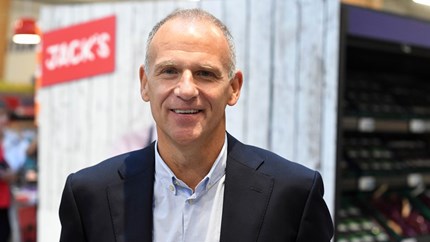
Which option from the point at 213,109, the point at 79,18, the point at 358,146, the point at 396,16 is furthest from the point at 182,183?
the point at 358,146

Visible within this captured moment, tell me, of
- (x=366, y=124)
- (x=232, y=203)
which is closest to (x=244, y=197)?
(x=232, y=203)

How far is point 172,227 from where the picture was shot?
142cm

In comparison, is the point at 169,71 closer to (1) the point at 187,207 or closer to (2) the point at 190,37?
(2) the point at 190,37

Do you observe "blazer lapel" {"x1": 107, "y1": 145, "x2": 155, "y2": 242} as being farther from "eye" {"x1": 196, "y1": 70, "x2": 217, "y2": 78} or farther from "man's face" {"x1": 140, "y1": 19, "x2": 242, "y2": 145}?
"eye" {"x1": 196, "y1": 70, "x2": 217, "y2": 78}

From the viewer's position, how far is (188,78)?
4.33 ft

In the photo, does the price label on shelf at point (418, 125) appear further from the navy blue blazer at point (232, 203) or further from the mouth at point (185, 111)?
the mouth at point (185, 111)

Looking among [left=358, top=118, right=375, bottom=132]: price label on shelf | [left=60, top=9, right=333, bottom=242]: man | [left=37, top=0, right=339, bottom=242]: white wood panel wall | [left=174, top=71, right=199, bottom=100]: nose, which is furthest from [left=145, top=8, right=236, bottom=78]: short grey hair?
[left=358, top=118, right=375, bottom=132]: price label on shelf

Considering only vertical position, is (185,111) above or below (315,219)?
above

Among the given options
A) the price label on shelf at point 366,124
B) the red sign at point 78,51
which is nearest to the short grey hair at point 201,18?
the red sign at point 78,51

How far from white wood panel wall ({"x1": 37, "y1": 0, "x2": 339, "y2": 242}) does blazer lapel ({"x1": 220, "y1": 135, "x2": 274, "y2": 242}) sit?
1473 mm

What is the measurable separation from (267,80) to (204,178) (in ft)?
5.57

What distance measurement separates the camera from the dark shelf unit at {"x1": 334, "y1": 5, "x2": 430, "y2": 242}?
132 inches

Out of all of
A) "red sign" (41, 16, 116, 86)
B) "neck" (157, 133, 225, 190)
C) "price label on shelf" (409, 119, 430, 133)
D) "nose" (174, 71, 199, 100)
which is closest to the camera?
"nose" (174, 71, 199, 100)

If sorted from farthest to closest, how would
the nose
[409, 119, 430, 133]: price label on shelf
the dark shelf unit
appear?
[409, 119, 430, 133]: price label on shelf → the dark shelf unit → the nose
